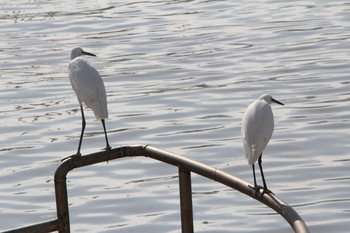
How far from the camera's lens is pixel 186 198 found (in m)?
3.75

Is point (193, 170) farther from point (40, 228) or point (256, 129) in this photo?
point (256, 129)

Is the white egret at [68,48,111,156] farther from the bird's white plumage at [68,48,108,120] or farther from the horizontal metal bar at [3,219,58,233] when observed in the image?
the horizontal metal bar at [3,219,58,233]

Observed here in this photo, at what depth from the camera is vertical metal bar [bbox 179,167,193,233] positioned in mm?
3736

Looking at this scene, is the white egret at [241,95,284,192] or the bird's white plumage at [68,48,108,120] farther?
the bird's white plumage at [68,48,108,120]

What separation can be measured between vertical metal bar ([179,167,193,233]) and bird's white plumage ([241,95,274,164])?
4.41 feet

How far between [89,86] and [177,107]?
5.75 m

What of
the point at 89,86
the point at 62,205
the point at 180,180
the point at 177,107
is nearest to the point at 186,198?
the point at 180,180

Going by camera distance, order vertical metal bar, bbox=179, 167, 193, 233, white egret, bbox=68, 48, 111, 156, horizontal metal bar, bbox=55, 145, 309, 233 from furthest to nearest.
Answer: white egret, bbox=68, 48, 111, 156 < vertical metal bar, bbox=179, 167, 193, 233 < horizontal metal bar, bbox=55, 145, 309, 233

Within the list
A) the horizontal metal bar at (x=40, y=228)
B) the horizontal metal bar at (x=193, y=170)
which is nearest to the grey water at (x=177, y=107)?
the horizontal metal bar at (x=193, y=170)

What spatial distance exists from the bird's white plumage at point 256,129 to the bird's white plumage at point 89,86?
3.87 ft

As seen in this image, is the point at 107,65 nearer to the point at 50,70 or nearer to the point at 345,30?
the point at 50,70

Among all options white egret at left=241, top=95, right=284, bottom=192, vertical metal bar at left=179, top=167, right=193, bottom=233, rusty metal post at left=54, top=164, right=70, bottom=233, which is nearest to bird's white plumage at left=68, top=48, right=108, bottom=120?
white egret at left=241, top=95, right=284, bottom=192

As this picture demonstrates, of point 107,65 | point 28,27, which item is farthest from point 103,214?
point 28,27

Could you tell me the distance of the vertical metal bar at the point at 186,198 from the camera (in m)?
3.74
